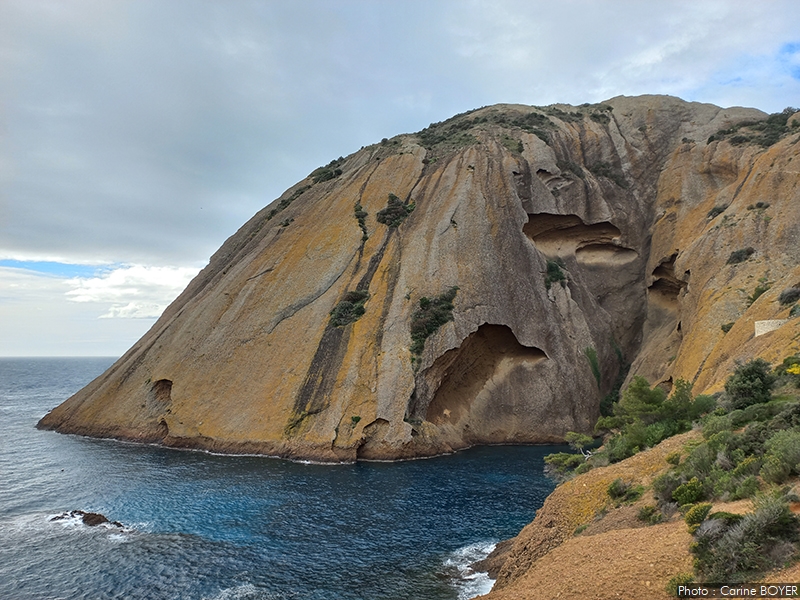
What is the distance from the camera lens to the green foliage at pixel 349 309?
4931 cm

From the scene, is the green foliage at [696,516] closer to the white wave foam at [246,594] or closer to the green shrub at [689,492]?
the green shrub at [689,492]

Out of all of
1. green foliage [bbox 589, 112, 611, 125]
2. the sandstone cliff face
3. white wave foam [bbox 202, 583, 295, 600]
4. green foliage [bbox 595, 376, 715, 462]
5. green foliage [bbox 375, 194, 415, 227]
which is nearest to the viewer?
white wave foam [bbox 202, 583, 295, 600]

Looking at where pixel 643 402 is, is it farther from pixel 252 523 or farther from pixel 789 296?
pixel 252 523

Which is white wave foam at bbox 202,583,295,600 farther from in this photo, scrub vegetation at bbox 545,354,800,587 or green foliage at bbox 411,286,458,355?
green foliage at bbox 411,286,458,355

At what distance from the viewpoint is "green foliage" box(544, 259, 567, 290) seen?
5754cm

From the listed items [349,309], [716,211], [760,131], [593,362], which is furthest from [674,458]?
[760,131]

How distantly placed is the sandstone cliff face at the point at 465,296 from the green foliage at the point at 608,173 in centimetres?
23

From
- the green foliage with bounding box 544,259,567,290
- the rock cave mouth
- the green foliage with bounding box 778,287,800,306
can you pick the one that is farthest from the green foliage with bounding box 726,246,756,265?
the rock cave mouth

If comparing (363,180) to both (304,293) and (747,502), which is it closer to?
(304,293)

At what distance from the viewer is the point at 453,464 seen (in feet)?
132

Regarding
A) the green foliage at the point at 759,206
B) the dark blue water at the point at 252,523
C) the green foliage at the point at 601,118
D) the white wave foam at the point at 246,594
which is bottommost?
the white wave foam at the point at 246,594

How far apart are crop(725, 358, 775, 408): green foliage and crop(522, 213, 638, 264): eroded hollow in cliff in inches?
1813

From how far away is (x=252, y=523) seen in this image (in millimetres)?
27156

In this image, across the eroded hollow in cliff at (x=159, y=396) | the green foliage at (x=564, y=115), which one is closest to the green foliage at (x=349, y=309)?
the eroded hollow in cliff at (x=159, y=396)
